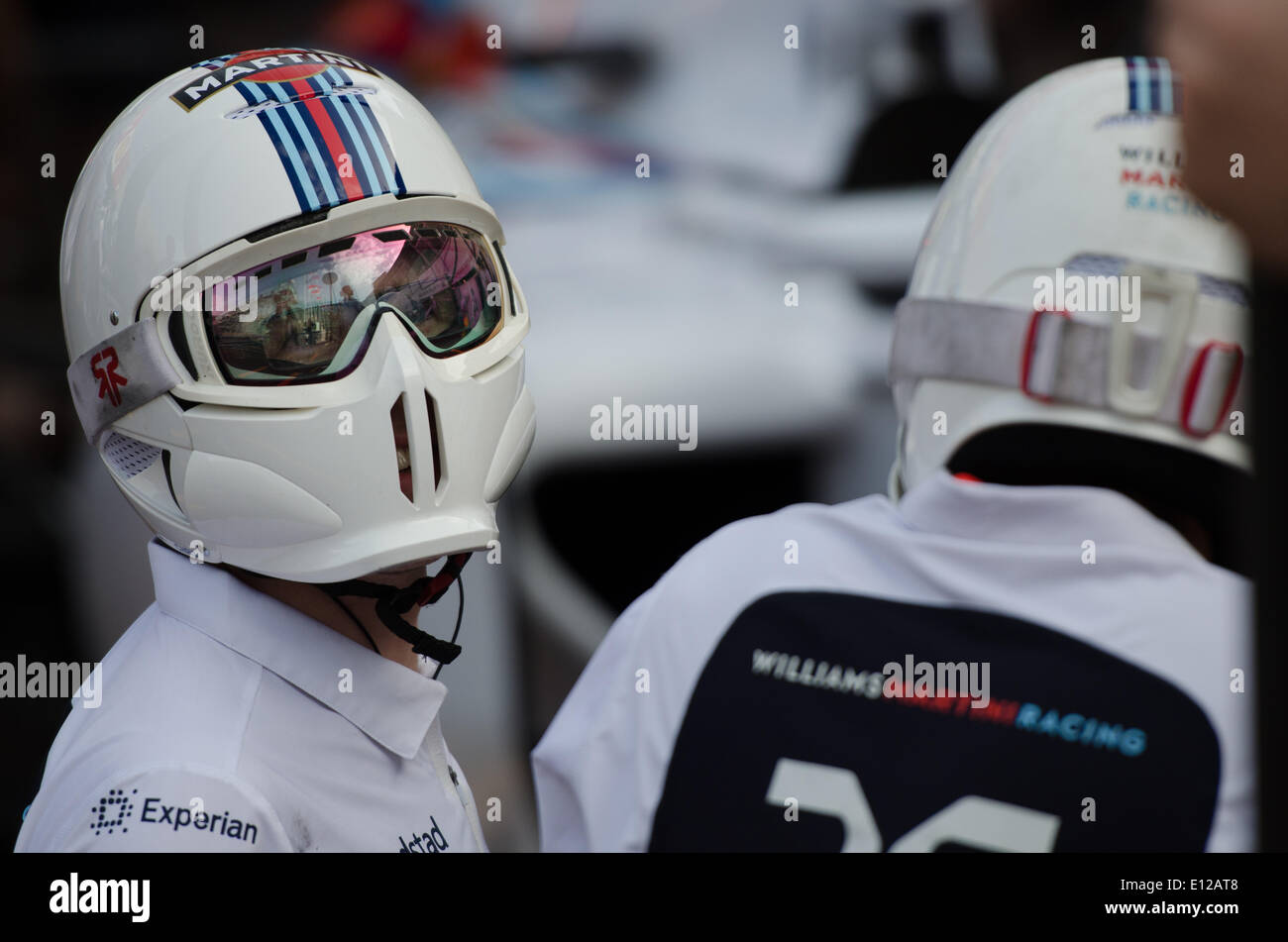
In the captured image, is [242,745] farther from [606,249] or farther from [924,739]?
[606,249]

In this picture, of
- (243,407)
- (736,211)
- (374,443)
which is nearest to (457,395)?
(374,443)

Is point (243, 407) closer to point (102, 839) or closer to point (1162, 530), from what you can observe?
point (102, 839)

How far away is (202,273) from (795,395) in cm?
250

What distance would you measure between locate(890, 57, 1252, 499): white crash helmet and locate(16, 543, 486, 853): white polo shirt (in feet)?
2.44

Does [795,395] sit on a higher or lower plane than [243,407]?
lower

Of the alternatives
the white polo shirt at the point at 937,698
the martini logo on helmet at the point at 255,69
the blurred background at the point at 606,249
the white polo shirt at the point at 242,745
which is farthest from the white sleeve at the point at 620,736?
the blurred background at the point at 606,249

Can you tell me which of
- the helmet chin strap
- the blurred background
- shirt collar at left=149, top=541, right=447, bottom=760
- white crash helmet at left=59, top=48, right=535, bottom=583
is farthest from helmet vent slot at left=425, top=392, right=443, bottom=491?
the blurred background

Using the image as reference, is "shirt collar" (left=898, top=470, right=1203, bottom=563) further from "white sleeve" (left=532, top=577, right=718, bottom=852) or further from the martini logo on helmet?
the martini logo on helmet

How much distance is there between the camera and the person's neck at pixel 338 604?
1725mm

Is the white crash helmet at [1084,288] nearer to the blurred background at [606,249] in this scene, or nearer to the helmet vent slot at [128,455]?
the helmet vent slot at [128,455]

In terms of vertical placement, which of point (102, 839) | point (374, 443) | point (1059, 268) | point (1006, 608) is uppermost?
point (1059, 268)

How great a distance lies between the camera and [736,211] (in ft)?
15.7

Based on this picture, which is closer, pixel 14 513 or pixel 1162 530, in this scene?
pixel 1162 530
